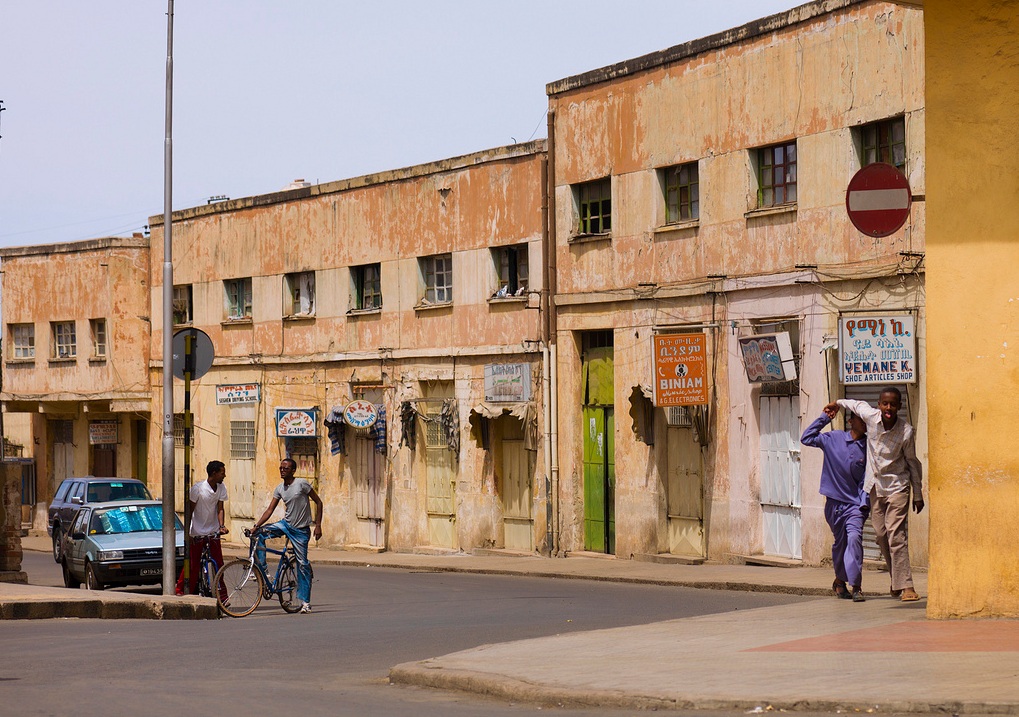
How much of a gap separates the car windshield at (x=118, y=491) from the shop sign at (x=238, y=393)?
4.30 m

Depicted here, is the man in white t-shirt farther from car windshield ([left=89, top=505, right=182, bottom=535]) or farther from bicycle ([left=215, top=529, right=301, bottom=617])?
car windshield ([left=89, top=505, right=182, bottom=535])

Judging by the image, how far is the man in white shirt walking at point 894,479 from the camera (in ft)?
47.9

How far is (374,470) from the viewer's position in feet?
117

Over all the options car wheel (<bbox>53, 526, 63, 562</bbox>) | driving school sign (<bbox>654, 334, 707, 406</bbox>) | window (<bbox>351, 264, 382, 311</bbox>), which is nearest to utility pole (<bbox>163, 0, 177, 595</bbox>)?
driving school sign (<bbox>654, 334, 707, 406</bbox>)

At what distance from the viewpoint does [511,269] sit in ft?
104

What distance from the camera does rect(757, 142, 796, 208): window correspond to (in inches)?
967

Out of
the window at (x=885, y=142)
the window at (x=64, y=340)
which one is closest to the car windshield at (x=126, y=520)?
the window at (x=885, y=142)

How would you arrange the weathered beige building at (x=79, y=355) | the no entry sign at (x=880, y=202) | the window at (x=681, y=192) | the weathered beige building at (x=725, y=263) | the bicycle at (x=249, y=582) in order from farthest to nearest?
the weathered beige building at (x=79, y=355)
the window at (x=681, y=192)
the weathered beige building at (x=725, y=263)
the bicycle at (x=249, y=582)
the no entry sign at (x=880, y=202)

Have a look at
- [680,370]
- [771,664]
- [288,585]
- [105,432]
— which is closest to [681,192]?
[680,370]

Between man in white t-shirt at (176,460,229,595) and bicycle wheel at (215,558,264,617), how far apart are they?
5.23ft

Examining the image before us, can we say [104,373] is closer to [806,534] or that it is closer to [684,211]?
[684,211]

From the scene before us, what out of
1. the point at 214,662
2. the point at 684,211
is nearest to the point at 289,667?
the point at 214,662

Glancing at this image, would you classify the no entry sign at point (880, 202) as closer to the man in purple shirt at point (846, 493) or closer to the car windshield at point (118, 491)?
the man in purple shirt at point (846, 493)

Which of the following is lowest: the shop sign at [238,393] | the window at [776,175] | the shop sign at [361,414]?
the shop sign at [361,414]
